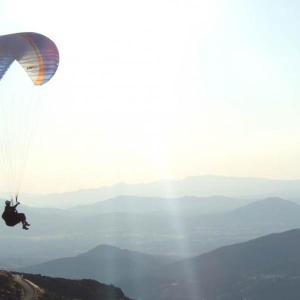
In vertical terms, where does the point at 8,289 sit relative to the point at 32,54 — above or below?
below

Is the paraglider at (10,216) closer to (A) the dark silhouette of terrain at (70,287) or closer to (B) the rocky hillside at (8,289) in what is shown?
(B) the rocky hillside at (8,289)

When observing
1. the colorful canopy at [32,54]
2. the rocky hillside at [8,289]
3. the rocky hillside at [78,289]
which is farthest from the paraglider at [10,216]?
the rocky hillside at [78,289]

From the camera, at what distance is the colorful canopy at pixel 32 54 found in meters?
52.3

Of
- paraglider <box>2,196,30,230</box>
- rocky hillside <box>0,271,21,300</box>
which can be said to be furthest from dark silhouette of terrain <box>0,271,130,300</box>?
paraglider <box>2,196,30,230</box>

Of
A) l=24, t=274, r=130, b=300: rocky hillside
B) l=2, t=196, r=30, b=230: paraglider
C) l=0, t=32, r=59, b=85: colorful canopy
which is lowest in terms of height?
l=24, t=274, r=130, b=300: rocky hillside

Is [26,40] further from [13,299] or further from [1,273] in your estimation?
[1,273]

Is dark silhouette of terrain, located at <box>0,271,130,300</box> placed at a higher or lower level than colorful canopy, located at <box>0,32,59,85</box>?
lower

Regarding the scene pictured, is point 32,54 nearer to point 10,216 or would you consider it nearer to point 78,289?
point 10,216

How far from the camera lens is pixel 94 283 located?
89.4 m

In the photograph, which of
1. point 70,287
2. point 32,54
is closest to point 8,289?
point 70,287

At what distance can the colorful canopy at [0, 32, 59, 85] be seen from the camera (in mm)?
52344

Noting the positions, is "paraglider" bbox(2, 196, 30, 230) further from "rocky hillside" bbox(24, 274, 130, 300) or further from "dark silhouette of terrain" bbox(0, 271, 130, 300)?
"rocky hillside" bbox(24, 274, 130, 300)

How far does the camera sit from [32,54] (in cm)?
5434

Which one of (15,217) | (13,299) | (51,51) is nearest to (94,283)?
(13,299)
